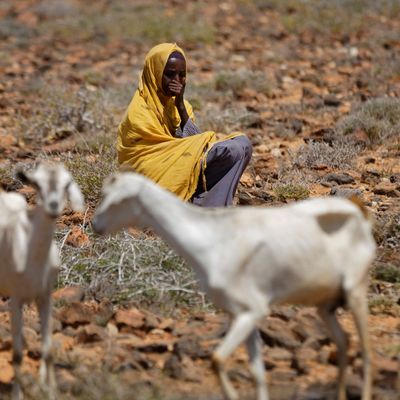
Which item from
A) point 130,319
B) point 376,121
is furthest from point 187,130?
point 376,121

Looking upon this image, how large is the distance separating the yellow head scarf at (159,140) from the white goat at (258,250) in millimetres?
2709

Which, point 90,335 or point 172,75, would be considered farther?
point 172,75

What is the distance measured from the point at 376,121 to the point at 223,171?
3.64 m

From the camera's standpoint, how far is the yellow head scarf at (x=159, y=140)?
254 inches

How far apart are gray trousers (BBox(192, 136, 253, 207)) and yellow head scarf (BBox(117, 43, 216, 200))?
102mm

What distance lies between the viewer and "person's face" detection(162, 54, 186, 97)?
6.75 meters

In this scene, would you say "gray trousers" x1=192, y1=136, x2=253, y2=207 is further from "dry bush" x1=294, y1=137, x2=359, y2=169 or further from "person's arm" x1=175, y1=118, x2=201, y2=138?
"dry bush" x1=294, y1=137, x2=359, y2=169

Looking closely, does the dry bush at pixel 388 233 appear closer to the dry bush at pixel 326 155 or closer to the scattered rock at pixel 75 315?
the dry bush at pixel 326 155

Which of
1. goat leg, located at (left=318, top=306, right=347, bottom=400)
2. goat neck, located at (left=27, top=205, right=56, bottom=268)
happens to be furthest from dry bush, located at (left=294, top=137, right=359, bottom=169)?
goat neck, located at (left=27, top=205, right=56, bottom=268)

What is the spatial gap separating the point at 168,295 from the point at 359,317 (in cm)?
195

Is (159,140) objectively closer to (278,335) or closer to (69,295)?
(69,295)

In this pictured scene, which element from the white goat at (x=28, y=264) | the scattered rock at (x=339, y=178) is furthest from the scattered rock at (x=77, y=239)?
the scattered rock at (x=339, y=178)

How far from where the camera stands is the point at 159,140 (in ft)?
22.0

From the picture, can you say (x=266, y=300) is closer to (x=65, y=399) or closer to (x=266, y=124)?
(x=65, y=399)
